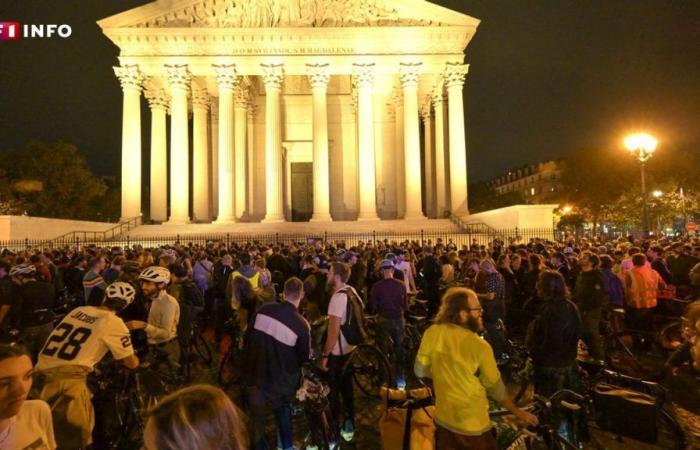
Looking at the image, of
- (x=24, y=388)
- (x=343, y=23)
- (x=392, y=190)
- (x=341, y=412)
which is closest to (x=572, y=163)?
(x=392, y=190)

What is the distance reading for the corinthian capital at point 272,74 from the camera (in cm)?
3109

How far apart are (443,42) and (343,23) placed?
22.5 ft

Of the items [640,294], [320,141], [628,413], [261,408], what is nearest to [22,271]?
[261,408]

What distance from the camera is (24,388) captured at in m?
2.48

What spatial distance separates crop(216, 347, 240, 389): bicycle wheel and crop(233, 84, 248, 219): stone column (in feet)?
93.6

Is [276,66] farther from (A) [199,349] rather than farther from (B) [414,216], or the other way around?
(A) [199,349]

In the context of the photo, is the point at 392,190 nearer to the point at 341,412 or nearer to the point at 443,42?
the point at 443,42

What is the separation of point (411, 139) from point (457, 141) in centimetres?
322

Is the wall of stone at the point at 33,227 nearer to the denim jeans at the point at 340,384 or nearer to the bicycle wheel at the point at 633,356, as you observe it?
the denim jeans at the point at 340,384

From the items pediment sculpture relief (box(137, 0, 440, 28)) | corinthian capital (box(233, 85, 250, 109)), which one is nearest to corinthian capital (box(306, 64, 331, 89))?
pediment sculpture relief (box(137, 0, 440, 28))

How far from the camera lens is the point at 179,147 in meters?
31.6

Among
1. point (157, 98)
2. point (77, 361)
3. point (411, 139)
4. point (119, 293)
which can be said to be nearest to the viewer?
point (77, 361)

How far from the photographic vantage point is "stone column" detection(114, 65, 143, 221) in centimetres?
3092

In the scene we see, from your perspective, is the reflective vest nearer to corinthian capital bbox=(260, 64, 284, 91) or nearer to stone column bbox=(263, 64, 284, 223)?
stone column bbox=(263, 64, 284, 223)
